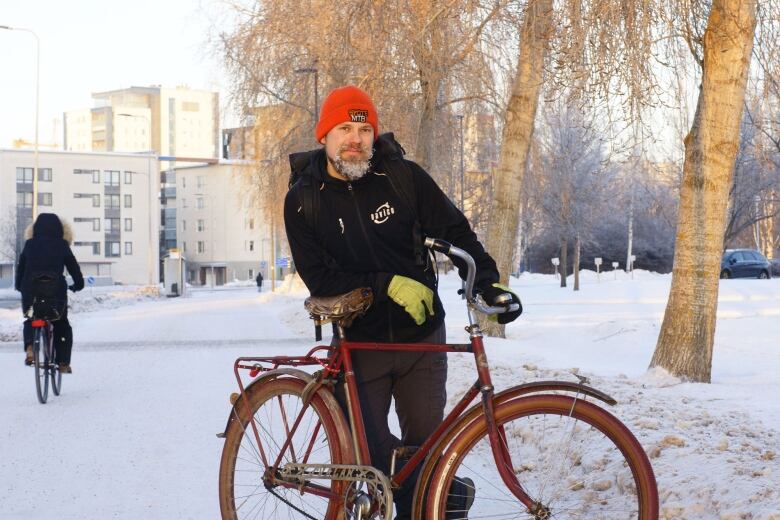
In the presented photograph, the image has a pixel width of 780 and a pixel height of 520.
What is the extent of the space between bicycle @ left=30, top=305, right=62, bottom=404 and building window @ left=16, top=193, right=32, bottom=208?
3864 inches

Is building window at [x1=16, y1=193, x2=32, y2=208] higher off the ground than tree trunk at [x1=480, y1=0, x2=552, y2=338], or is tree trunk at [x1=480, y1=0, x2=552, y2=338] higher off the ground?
building window at [x1=16, y1=193, x2=32, y2=208]

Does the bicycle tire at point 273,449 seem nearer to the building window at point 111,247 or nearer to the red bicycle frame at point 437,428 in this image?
the red bicycle frame at point 437,428

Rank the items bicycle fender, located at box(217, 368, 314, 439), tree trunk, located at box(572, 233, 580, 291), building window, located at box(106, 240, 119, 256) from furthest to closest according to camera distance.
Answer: building window, located at box(106, 240, 119, 256), tree trunk, located at box(572, 233, 580, 291), bicycle fender, located at box(217, 368, 314, 439)

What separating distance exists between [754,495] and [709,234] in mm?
6083

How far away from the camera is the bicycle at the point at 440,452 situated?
136 inches

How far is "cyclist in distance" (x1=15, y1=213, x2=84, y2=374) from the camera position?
1036cm

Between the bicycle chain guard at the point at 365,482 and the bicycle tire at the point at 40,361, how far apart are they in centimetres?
694

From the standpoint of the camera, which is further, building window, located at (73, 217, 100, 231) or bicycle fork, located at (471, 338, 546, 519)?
building window, located at (73, 217, 100, 231)

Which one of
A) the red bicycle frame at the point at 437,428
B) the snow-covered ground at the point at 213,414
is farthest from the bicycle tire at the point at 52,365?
the red bicycle frame at the point at 437,428

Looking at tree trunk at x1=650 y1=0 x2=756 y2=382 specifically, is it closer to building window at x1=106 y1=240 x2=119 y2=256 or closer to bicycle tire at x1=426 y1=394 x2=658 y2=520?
bicycle tire at x1=426 y1=394 x2=658 y2=520

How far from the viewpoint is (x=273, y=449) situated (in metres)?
4.29

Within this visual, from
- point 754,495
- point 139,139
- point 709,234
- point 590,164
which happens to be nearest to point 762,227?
point 590,164

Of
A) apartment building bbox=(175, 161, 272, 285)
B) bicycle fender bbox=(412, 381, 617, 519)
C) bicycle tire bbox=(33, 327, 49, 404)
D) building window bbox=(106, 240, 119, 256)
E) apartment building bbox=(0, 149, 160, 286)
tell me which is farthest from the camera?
apartment building bbox=(175, 161, 272, 285)

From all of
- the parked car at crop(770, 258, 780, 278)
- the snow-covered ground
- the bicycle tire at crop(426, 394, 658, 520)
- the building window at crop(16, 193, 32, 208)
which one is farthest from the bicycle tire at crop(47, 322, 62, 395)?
the building window at crop(16, 193, 32, 208)
